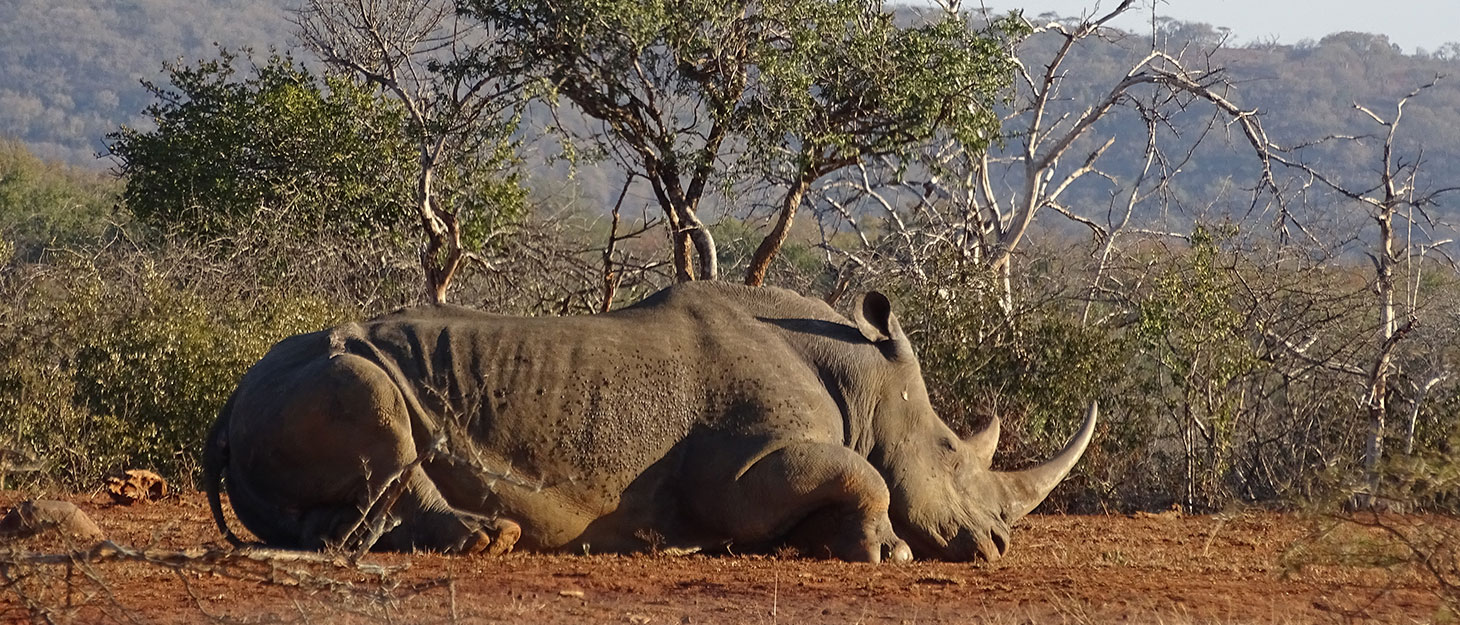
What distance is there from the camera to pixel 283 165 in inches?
757

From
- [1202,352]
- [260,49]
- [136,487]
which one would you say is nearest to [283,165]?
[136,487]

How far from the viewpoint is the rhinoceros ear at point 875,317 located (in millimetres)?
10492

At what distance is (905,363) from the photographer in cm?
1051

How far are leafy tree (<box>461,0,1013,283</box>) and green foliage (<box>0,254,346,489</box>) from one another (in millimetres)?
3433

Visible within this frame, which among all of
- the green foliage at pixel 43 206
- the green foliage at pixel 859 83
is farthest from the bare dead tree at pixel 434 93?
the green foliage at pixel 43 206

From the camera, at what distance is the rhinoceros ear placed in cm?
1049

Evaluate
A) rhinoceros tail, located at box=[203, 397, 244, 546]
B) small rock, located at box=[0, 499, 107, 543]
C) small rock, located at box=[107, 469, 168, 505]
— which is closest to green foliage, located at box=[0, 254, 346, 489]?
small rock, located at box=[107, 469, 168, 505]

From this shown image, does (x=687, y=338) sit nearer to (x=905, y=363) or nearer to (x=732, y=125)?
(x=905, y=363)

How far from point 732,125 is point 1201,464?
4700 mm

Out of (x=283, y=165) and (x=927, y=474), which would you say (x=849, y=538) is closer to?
(x=927, y=474)

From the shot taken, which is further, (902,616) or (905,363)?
(905,363)

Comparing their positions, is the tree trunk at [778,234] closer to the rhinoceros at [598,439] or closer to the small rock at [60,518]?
the rhinoceros at [598,439]

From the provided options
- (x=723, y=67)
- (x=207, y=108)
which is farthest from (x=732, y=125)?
(x=207, y=108)

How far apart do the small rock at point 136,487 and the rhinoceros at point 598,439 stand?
2.70 m
